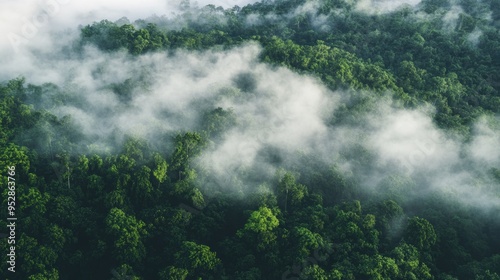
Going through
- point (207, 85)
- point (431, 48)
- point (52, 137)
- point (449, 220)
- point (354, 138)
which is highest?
point (431, 48)

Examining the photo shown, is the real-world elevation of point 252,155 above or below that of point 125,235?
above

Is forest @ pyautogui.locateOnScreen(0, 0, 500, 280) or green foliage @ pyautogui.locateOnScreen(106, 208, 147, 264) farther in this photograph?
forest @ pyautogui.locateOnScreen(0, 0, 500, 280)

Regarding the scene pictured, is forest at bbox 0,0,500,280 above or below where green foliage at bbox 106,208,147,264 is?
above

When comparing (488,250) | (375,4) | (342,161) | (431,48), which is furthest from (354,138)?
(375,4)

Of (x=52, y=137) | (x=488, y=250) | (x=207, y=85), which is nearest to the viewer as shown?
(x=488, y=250)

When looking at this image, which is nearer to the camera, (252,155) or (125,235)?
(125,235)

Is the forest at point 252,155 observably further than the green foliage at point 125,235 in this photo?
Yes

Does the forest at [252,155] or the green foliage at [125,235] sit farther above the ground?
the forest at [252,155]

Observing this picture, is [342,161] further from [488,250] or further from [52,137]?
[52,137]
